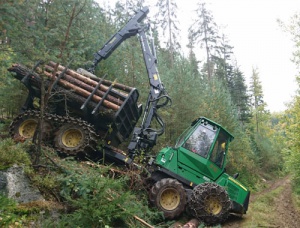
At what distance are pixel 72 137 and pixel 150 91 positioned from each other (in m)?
3.02

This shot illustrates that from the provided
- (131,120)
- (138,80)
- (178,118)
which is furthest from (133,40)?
(131,120)

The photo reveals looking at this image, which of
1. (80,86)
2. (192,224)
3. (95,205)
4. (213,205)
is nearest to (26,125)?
(80,86)

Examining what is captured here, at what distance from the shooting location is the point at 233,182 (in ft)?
26.5

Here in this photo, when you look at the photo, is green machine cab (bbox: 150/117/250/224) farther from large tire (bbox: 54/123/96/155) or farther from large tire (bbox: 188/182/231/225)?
large tire (bbox: 54/123/96/155)

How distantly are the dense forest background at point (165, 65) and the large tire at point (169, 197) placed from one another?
3.62 m

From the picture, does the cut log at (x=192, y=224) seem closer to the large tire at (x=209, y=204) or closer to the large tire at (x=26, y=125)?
the large tire at (x=209, y=204)

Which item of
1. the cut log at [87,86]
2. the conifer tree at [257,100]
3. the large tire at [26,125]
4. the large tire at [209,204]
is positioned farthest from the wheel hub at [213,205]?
the conifer tree at [257,100]

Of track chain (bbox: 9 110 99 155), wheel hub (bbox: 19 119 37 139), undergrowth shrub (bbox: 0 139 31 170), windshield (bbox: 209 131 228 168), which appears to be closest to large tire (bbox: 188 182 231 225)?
windshield (bbox: 209 131 228 168)

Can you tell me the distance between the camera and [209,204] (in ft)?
23.1

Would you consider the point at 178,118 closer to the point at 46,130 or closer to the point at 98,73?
the point at 98,73

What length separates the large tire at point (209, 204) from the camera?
6898 millimetres

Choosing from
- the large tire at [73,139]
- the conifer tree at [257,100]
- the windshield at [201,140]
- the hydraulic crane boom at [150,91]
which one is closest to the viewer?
the large tire at [73,139]

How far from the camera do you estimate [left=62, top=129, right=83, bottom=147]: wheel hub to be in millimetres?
7790

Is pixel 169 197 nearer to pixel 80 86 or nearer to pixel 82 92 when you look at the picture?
pixel 82 92
